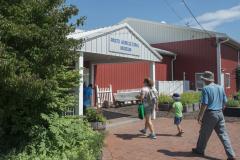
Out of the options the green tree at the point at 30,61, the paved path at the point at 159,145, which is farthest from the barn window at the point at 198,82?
the green tree at the point at 30,61

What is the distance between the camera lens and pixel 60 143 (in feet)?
25.2

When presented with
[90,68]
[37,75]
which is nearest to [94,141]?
[37,75]

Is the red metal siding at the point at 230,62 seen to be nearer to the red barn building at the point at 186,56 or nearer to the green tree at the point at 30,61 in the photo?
the red barn building at the point at 186,56

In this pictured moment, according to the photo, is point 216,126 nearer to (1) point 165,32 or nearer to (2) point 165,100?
(2) point 165,100

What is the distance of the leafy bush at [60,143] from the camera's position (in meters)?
7.25

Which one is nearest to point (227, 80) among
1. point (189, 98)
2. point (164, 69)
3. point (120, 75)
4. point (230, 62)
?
point (230, 62)

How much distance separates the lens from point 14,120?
7.56m

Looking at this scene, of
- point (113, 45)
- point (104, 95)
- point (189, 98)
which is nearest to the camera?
point (113, 45)

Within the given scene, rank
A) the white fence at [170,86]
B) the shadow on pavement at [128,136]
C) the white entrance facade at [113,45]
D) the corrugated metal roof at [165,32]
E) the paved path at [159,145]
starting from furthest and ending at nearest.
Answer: the corrugated metal roof at [165,32] < the white fence at [170,86] < the white entrance facade at [113,45] < the shadow on pavement at [128,136] < the paved path at [159,145]

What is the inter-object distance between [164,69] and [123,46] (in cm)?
1368

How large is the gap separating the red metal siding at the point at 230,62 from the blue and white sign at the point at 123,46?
14469 millimetres

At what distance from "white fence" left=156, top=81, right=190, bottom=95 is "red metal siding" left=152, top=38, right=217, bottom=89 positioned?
149cm

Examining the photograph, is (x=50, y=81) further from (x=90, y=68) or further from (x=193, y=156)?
(x=90, y=68)

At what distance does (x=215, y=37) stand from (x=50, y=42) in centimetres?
2071
